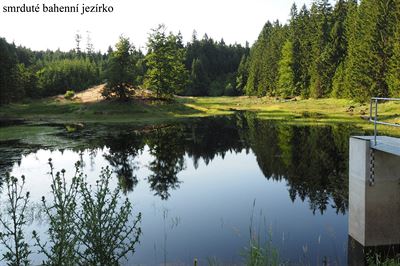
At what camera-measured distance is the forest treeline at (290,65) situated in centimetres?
5881

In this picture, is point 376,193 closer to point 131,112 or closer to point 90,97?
point 131,112

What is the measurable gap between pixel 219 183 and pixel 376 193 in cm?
1103

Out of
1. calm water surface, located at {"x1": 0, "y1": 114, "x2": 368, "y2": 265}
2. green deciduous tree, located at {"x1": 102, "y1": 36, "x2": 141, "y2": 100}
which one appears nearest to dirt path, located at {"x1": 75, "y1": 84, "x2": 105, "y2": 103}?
green deciduous tree, located at {"x1": 102, "y1": 36, "x2": 141, "y2": 100}

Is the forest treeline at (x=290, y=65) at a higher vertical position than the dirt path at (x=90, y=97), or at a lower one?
higher

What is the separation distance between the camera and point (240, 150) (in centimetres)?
3198

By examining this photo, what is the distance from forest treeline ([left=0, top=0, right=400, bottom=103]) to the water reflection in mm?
19732

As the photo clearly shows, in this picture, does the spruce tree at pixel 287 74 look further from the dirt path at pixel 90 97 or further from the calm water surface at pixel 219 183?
the calm water surface at pixel 219 183

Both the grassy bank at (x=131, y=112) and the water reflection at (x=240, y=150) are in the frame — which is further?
the grassy bank at (x=131, y=112)

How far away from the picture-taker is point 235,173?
24312mm

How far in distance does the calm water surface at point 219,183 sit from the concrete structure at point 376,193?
1.15 metres

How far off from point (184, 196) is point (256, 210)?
4.09m

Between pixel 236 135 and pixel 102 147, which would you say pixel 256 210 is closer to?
pixel 102 147

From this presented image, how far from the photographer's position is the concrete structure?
1166 cm

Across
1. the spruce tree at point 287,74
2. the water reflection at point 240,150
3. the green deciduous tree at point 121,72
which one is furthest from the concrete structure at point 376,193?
the spruce tree at point 287,74
